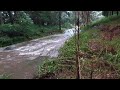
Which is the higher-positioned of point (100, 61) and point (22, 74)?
point (100, 61)

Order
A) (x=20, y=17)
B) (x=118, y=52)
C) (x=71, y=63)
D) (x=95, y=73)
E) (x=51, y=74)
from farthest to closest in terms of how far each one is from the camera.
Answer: (x=20, y=17), (x=118, y=52), (x=71, y=63), (x=51, y=74), (x=95, y=73)

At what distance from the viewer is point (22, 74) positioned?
8797mm

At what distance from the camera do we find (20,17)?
22562 millimetres

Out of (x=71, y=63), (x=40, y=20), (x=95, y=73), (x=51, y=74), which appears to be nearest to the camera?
(x=95, y=73)
